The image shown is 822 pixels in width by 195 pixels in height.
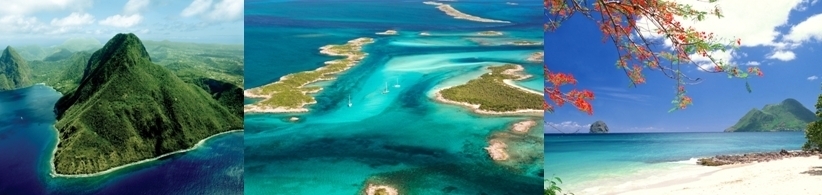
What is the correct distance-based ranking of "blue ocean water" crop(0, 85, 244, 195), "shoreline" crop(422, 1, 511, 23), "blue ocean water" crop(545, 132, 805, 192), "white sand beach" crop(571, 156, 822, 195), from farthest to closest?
"blue ocean water" crop(545, 132, 805, 192), "white sand beach" crop(571, 156, 822, 195), "shoreline" crop(422, 1, 511, 23), "blue ocean water" crop(0, 85, 244, 195)

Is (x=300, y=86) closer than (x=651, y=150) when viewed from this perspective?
Yes

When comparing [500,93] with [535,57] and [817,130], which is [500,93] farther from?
[817,130]

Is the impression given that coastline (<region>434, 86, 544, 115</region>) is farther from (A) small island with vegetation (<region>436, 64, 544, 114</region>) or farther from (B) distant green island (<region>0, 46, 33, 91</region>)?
(B) distant green island (<region>0, 46, 33, 91</region>)

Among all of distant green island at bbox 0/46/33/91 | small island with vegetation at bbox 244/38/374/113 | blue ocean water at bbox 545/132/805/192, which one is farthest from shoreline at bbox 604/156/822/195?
distant green island at bbox 0/46/33/91

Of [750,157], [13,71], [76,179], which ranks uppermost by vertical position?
[13,71]

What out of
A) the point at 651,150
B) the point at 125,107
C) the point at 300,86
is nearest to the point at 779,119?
the point at 651,150

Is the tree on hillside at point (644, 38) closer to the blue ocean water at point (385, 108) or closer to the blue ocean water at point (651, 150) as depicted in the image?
the blue ocean water at point (385, 108)

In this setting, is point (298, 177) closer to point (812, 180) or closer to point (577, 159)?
point (577, 159)
